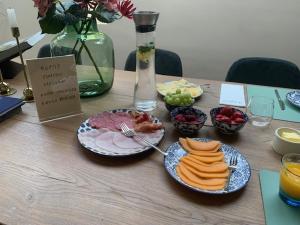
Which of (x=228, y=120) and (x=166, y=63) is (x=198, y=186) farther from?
(x=166, y=63)

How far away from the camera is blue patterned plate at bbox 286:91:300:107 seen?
1122 millimetres

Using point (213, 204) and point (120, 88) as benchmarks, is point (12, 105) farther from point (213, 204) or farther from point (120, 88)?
point (213, 204)

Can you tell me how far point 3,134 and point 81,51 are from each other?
41 centimetres

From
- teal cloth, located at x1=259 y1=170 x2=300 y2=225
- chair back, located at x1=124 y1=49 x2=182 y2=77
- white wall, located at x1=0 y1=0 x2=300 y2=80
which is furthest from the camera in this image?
white wall, located at x1=0 y1=0 x2=300 y2=80

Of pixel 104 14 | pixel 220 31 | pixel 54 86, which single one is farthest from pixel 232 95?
pixel 220 31

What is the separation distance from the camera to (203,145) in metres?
0.82

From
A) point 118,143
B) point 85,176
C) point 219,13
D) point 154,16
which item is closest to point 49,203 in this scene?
point 85,176

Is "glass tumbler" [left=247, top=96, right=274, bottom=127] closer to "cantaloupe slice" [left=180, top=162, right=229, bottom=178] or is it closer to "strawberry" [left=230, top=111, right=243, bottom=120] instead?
"strawberry" [left=230, top=111, right=243, bottom=120]

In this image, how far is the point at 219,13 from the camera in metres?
2.06

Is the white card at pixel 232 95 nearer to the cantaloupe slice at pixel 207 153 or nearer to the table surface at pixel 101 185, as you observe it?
the table surface at pixel 101 185

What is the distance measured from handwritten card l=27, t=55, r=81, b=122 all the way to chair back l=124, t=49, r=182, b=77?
0.69 meters

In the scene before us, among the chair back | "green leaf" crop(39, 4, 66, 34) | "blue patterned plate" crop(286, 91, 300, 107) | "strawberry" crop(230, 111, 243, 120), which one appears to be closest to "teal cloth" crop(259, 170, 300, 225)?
"strawberry" crop(230, 111, 243, 120)

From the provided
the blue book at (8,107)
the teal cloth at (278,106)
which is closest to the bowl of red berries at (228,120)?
the teal cloth at (278,106)

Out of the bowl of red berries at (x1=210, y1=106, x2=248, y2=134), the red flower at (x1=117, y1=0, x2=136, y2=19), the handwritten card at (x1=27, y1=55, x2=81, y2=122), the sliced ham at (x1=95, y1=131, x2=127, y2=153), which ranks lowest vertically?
the sliced ham at (x1=95, y1=131, x2=127, y2=153)
